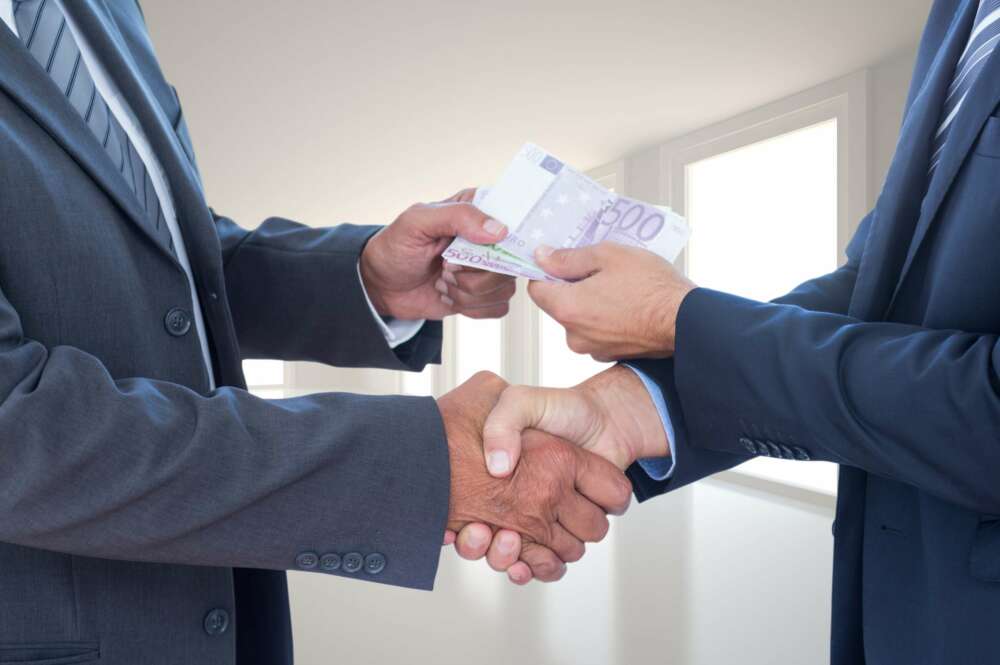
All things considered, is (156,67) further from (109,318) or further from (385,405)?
(385,405)

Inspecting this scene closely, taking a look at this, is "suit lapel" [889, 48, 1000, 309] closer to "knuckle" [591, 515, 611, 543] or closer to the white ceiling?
"knuckle" [591, 515, 611, 543]

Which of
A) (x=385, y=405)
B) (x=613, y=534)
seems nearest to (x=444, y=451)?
(x=385, y=405)

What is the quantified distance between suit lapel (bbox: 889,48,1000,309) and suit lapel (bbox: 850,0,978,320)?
0.08m

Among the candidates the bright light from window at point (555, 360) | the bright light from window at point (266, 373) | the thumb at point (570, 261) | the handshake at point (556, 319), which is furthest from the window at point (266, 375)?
the thumb at point (570, 261)

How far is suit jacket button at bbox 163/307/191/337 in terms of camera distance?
1.00 meters

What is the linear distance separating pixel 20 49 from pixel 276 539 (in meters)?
0.65

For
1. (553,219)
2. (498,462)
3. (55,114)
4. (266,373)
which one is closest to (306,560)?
(498,462)

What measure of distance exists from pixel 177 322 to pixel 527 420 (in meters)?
0.52

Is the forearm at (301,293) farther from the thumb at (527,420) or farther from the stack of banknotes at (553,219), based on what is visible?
the thumb at (527,420)

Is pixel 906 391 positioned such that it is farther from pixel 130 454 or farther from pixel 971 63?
pixel 130 454

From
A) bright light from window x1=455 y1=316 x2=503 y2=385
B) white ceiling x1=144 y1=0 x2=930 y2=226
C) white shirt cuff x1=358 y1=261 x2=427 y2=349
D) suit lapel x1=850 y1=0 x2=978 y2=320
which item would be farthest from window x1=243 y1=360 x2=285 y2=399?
suit lapel x1=850 y1=0 x2=978 y2=320

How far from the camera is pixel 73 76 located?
1030 millimetres

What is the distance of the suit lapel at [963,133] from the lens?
3.00 ft

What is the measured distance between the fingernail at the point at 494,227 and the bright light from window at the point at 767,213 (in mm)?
3996
